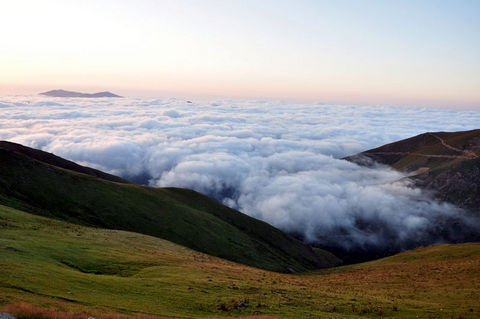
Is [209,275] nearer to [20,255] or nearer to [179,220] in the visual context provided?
[20,255]

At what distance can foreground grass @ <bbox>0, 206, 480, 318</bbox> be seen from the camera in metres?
25.5

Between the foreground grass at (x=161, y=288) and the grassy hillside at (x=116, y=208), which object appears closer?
the foreground grass at (x=161, y=288)

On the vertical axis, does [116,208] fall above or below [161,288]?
below

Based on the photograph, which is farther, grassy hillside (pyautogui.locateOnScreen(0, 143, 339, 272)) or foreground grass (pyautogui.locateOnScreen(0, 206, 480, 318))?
grassy hillside (pyautogui.locateOnScreen(0, 143, 339, 272))

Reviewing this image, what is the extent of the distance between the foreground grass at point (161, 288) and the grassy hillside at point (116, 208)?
97.3ft

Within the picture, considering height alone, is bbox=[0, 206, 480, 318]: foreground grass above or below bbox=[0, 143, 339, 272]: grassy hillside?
above

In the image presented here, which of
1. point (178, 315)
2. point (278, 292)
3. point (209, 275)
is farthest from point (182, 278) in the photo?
point (178, 315)

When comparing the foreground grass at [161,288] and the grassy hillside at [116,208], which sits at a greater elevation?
the foreground grass at [161,288]

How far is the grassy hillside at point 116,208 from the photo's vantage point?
84375mm

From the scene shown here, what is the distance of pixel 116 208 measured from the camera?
97.4 metres

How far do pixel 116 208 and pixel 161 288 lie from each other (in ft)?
231

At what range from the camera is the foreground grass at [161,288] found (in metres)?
25.5

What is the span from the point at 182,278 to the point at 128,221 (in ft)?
201

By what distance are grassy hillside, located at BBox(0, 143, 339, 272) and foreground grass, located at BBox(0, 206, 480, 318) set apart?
29.7 m
